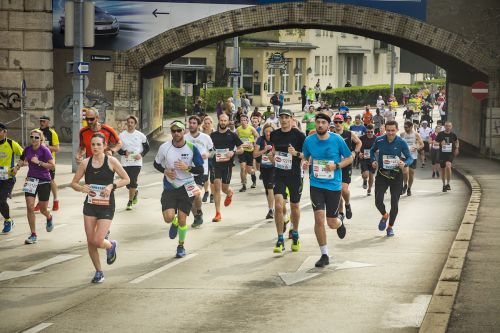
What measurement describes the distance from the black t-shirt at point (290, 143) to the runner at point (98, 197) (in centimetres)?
306

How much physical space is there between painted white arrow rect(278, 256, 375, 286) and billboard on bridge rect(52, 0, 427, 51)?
26.0m

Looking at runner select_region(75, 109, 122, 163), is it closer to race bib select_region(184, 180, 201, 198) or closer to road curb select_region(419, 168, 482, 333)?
race bib select_region(184, 180, 201, 198)

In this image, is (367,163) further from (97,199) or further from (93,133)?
(97,199)

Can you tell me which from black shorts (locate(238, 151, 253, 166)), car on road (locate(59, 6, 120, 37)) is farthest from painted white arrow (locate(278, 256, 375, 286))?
car on road (locate(59, 6, 120, 37))

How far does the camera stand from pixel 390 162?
61.9 ft

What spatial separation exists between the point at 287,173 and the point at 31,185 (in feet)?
13.4

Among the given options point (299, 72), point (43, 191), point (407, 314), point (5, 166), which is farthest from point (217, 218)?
point (299, 72)

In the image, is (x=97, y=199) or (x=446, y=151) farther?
(x=446, y=151)

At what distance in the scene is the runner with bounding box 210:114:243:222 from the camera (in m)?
20.9

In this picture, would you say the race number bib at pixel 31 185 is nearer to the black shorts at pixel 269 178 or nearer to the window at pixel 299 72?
the black shorts at pixel 269 178

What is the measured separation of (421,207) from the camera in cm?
2412

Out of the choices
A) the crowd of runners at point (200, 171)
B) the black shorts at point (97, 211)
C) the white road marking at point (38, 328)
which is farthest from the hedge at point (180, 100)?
the white road marking at point (38, 328)

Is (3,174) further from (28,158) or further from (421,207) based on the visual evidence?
(421,207)

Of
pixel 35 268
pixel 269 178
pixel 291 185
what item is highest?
pixel 291 185
